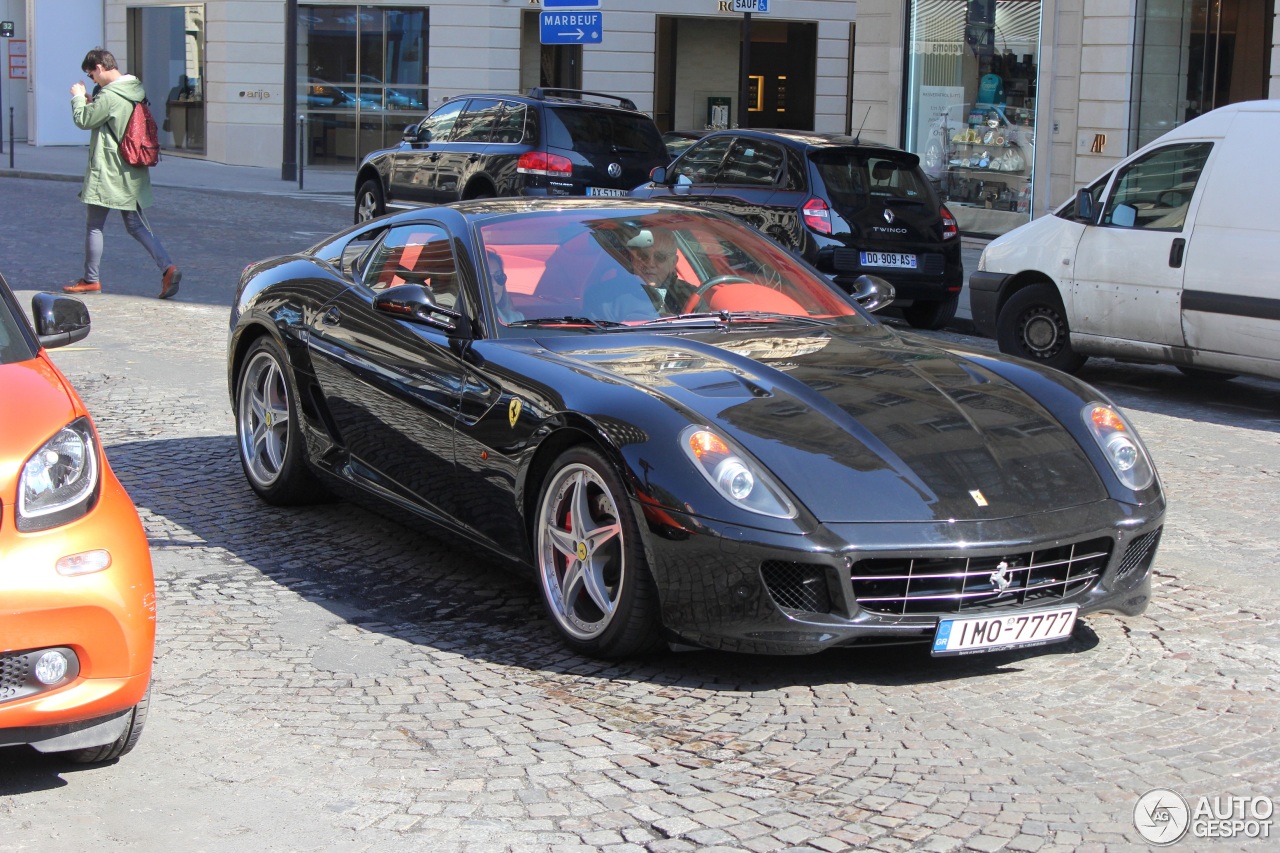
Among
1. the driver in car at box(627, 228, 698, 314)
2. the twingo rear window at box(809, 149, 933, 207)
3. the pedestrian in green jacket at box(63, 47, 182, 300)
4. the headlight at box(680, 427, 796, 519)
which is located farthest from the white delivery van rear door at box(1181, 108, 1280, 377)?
the pedestrian in green jacket at box(63, 47, 182, 300)

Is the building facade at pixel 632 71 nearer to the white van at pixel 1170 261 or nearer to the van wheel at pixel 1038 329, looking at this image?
the van wheel at pixel 1038 329

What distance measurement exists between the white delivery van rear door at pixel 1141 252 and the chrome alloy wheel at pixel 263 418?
6.04 metres

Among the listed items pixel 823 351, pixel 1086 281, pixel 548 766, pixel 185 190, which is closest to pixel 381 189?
pixel 185 190

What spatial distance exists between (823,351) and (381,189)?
14.2 metres

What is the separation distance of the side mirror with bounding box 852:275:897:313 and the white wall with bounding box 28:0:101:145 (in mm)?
33806

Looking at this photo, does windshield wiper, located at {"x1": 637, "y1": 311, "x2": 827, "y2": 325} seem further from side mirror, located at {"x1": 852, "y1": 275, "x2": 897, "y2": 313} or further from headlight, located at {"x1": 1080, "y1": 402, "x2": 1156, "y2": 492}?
headlight, located at {"x1": 1080, "y1": 402, "x2": 1156, "y2": 492}

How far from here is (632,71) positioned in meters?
34.2

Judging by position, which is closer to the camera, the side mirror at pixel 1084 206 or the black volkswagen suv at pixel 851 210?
the side mirror at pixel 1084 206

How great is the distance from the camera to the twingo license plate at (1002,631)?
14.9 feet

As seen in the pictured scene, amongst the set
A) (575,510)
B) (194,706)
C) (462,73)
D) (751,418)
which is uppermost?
(462,73)

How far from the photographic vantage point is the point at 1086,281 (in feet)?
36.2

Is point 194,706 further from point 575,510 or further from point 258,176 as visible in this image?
point 258,176

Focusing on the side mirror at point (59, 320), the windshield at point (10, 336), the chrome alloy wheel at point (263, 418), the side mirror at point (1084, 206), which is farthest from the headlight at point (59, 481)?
the side mirror at point (1084, 206)

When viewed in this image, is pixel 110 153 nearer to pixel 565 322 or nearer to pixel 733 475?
pixel 565 322
